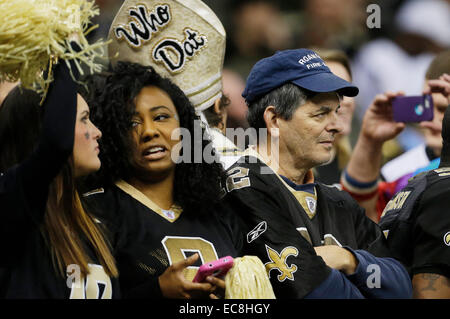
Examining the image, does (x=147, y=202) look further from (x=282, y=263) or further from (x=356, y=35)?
(x=356, y=35)

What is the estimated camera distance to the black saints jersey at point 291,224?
2818 millimetres

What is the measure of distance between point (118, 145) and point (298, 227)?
764mm

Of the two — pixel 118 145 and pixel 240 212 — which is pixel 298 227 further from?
pixel 118 145

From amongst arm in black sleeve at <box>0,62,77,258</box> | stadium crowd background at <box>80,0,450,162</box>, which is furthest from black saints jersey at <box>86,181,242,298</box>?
stadium crowd background at <box>80,0,450,162</box>

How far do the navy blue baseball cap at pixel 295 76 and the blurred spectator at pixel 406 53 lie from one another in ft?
9.98

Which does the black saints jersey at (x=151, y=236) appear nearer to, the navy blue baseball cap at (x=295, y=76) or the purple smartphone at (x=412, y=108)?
the navy blue baseball cap at (x=295, y=76)

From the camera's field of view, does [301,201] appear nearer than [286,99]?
Yes

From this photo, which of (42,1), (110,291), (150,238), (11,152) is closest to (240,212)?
(150,238)

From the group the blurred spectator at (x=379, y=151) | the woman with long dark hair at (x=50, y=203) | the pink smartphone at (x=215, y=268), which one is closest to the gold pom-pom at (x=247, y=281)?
the pink smartphone at (x=215, y=268)

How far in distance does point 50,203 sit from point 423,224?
4.76 ft

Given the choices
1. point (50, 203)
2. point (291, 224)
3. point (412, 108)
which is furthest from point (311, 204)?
point (50, 203)

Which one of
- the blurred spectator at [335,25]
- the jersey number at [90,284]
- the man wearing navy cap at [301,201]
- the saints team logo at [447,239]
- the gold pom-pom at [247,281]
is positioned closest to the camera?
the jersey number at [90,284]

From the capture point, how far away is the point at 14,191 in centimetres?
226

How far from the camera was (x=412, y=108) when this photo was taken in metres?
3.88
